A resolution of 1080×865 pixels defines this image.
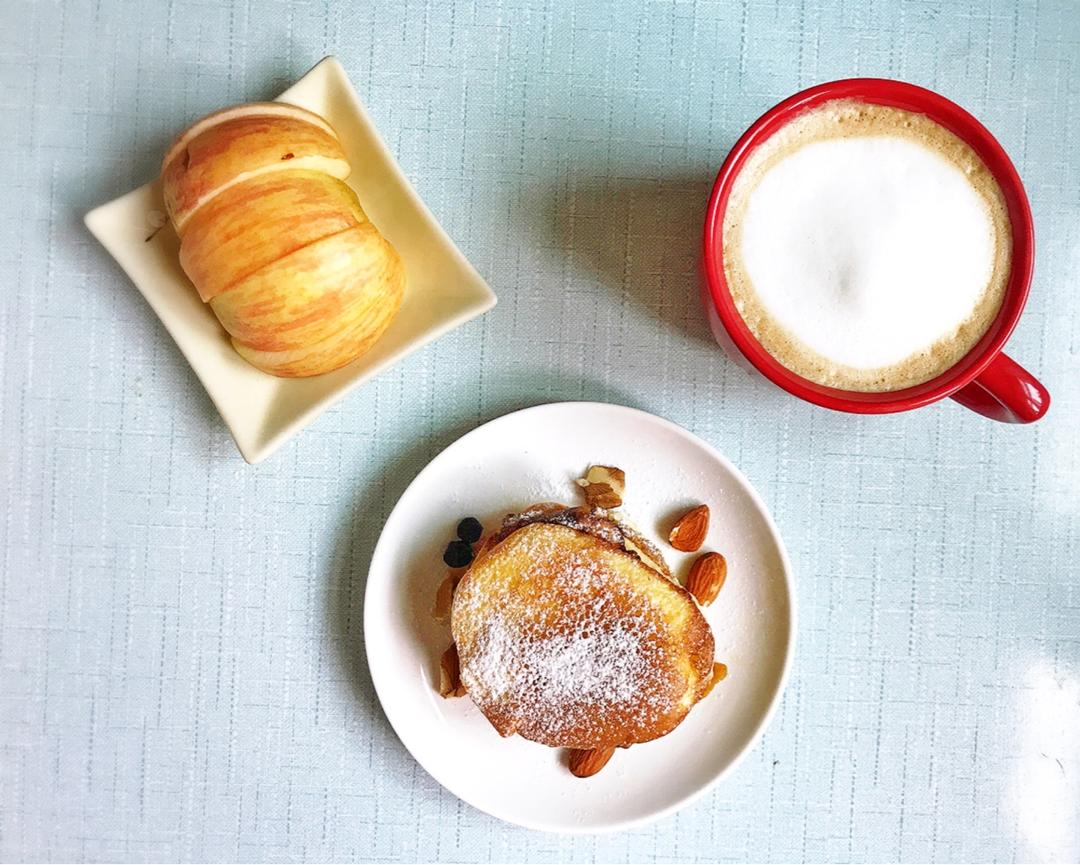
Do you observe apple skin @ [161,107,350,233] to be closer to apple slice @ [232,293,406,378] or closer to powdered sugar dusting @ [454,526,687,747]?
apple slice @ [232,293,406,378]

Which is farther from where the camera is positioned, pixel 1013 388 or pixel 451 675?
pixel 451 675

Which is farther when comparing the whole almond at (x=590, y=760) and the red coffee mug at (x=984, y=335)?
the whole almond at (x=590, y=760)

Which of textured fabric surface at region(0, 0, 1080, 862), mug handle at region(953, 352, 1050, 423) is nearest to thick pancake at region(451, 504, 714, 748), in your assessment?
textured fabric surface at region(0, 0, 1080, 862)

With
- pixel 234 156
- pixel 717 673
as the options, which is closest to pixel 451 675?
pixel 717 673

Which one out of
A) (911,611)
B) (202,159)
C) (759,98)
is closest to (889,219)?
(759,98)

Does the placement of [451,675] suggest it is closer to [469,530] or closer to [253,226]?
[469,530]

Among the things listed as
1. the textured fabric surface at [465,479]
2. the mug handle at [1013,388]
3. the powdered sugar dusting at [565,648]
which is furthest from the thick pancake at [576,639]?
the mug handle at [1013,388]

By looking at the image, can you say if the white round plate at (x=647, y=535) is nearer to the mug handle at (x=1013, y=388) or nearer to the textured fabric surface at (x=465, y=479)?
the textured fabric surface at (x=465, y=479)
